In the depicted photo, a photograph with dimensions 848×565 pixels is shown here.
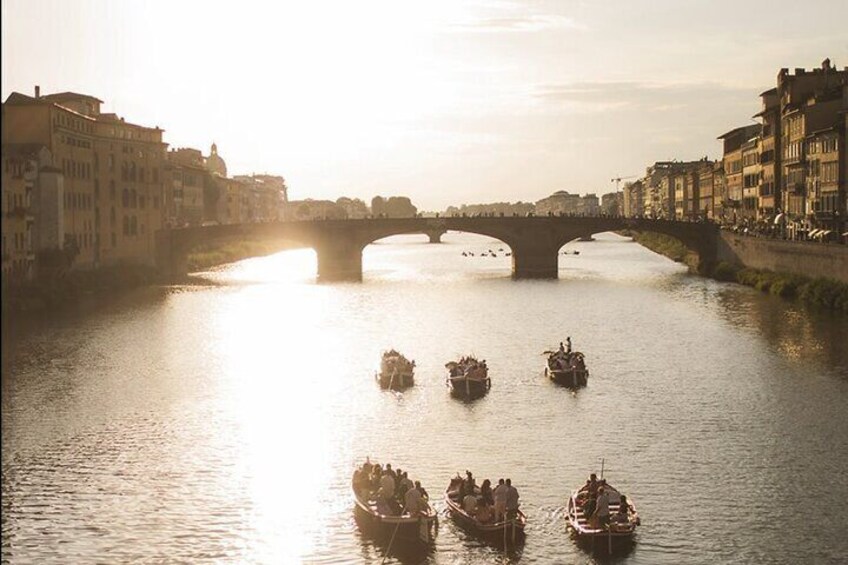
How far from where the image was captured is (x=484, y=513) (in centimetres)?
2827

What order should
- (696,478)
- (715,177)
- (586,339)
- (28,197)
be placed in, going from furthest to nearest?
(715,177), (28,197), (586,339), (696,478)

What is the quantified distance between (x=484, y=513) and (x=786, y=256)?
6175cm

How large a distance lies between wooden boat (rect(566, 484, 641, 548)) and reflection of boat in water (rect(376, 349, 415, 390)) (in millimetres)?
21349

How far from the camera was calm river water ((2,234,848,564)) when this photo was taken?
28.6m

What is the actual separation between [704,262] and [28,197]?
6017 cm

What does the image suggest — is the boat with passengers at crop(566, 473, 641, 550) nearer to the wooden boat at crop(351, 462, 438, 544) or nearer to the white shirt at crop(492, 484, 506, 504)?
the white shirt at crop(492, 484, 506, 504)

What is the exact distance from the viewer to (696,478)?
3353 cm

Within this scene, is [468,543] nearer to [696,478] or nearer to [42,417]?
[696,478]

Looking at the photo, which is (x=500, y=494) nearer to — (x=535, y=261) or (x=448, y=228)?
(x=535, y=261)

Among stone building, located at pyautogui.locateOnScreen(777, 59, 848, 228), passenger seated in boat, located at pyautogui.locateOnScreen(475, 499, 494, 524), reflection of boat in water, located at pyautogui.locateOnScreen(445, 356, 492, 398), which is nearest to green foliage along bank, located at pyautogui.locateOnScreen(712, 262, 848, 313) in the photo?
stone building, located at pyautogui.locateOnScreen(777, 59, 848, 228)

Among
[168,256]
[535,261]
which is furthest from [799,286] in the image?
[168,256]

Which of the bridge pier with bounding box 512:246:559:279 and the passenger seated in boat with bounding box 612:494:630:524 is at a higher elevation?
the bridge pier with bounding box 512:246:559:279

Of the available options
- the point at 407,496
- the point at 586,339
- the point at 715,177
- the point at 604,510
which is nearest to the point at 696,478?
the point at 604,510

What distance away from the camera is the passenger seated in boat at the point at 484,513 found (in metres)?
28.2
